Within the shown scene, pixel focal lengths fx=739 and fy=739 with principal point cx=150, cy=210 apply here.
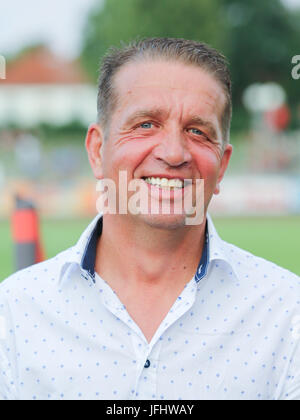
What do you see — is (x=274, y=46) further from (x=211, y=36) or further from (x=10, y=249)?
(x=10, y=249)

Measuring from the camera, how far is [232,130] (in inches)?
1380

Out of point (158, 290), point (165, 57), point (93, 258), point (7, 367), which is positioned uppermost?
point (165, 57)

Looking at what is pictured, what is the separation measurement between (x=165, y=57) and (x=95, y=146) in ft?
1.40

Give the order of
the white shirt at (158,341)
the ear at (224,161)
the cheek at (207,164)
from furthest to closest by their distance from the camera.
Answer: the ear at (224,161), the cheek at (207,164), the white shirt at (158,341)

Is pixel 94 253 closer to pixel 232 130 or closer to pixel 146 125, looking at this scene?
pixel 146 125

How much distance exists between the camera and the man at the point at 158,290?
89.2 inches

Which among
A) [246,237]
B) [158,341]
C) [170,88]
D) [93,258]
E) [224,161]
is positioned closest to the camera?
[158,341]

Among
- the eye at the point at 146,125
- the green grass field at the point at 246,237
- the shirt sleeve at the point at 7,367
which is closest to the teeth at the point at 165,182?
the eye at the point at 146,125

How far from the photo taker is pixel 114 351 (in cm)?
228

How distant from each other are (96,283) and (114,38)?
38453 mm

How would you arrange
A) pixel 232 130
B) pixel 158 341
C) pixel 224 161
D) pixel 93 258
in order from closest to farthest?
1. pixel 158 341
2. pixel 93 258
3. pixel 224 161
4. pixel 232 130

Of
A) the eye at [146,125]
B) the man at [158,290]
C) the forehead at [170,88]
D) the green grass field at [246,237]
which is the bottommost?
the green grass field at [246,237]

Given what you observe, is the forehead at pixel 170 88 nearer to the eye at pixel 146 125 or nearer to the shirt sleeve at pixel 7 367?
the eye at pixel 146 125

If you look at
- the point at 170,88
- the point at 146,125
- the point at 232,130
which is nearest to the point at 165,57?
the point at 170,88
